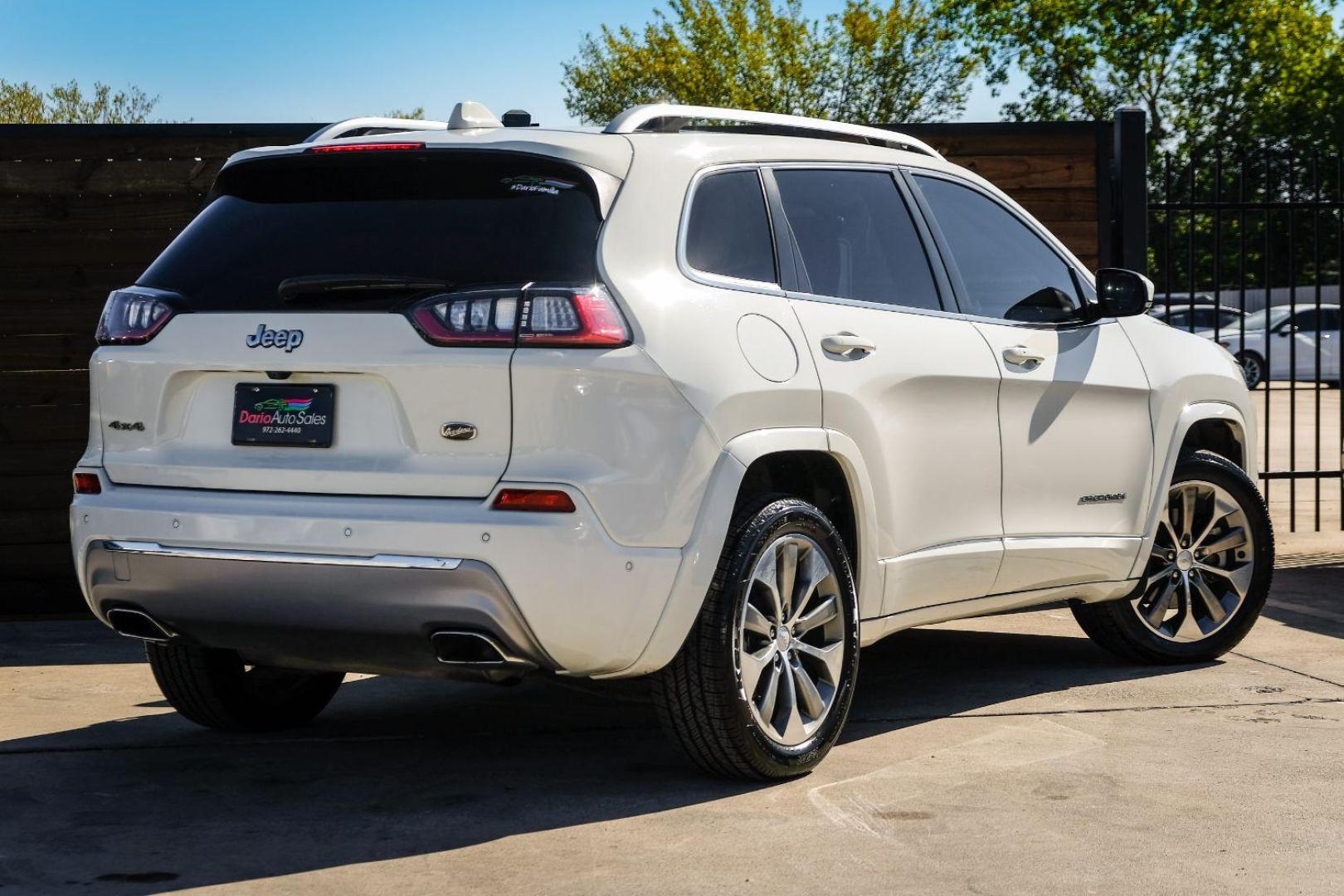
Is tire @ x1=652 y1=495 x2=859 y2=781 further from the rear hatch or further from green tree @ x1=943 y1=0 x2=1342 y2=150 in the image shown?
green tree @ x1=943 y1=0 x2=1342 y2=150

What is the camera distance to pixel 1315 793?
502cm

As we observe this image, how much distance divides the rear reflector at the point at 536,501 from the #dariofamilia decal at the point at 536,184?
822 mm

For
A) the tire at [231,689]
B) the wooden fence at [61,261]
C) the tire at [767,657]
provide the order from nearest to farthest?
the tire at [767,657] → the tire at [231,689] → the wooden fence at [61,261]

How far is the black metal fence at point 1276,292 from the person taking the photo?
1028 centimetres

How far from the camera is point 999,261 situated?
6301 millimetres

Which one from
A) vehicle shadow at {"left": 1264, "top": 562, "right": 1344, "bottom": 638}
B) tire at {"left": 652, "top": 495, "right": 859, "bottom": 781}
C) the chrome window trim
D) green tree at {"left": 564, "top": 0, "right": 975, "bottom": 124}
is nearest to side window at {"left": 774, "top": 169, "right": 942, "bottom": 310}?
the chrome window trim

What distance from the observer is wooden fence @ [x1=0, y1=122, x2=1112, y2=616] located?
28.9 ft

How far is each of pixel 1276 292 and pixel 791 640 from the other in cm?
4119

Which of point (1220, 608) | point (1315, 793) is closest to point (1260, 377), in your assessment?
point (1220, 608)

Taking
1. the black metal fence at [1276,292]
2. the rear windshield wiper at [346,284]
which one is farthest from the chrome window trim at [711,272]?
the black metal fence at [1276,292]

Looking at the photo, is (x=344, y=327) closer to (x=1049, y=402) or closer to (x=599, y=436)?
(x=599, y=436)

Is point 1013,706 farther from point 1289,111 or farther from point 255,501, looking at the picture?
point 1289,111

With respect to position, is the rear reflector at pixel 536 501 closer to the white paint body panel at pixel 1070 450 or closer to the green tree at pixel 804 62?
the white paint body panel at pixel 1070 450

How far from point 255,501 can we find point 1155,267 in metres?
44.0
